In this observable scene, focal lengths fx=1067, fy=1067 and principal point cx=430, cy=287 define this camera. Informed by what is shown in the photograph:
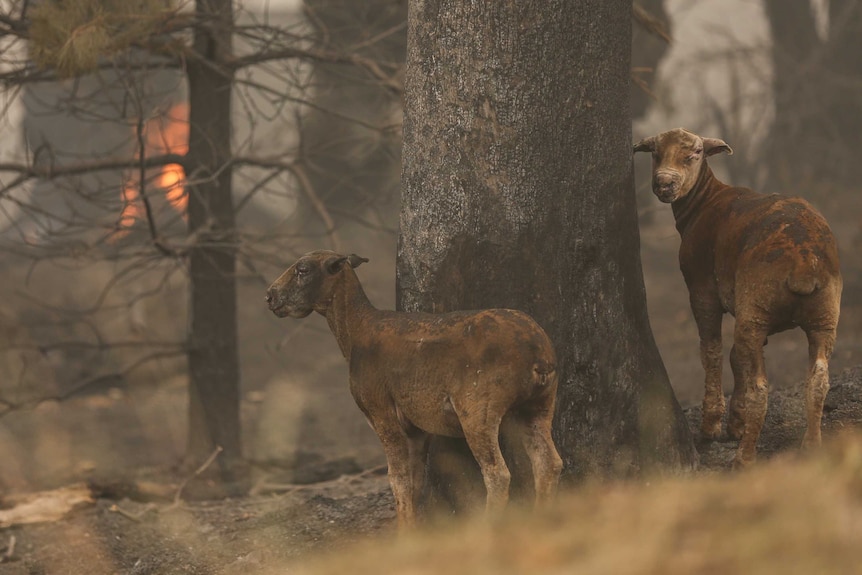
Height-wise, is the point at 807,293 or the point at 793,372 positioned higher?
the point at 807,293

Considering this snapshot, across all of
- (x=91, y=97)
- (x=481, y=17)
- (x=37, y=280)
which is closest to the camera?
(x=481, y=17)

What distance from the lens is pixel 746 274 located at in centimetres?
509

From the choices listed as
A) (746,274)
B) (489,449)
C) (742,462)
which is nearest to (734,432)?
(742,462)

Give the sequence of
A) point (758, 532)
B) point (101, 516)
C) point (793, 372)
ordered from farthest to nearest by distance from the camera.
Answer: point (793, 372) → point (101, 516) → point (758, 532)

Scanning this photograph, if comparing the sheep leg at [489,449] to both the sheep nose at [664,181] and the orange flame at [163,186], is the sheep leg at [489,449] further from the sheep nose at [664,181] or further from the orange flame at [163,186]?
the orange flame at [163,186]

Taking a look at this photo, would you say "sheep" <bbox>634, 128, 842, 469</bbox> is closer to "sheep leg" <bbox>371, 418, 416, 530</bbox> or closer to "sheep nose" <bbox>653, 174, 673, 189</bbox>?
"sheep nose" <bbox>653, 174, 673, 189</bbox>

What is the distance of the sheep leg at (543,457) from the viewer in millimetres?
4629

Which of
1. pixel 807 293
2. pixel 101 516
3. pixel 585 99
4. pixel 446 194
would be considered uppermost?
pixel 585 99

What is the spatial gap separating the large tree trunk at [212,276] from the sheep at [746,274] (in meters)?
4.59

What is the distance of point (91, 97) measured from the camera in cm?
845

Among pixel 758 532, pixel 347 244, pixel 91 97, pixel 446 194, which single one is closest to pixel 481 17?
pixel 446 194

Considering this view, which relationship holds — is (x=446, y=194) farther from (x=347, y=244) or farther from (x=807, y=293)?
(x=347, y=244)

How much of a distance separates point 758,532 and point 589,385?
9.26ft

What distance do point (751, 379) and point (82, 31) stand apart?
5.03 meters
